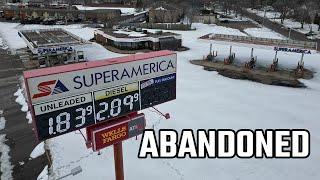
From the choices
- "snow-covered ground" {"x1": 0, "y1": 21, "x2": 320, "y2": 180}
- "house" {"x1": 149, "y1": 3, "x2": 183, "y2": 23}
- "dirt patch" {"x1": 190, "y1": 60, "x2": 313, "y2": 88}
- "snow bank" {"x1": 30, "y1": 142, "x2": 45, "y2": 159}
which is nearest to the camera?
"snow-covered ground" {"x1": 0, "y1": 21, "x2": 320, "y2": 180}

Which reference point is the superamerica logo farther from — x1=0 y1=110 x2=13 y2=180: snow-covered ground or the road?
x1=0 y1=110 x2=13 y2=180: snow-covered ground

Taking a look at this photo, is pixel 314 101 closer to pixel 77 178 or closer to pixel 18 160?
pixel 77 178

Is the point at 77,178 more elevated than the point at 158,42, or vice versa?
the point at 158,42

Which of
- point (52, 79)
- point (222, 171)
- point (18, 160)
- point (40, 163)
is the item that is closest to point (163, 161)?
point (222, 171)

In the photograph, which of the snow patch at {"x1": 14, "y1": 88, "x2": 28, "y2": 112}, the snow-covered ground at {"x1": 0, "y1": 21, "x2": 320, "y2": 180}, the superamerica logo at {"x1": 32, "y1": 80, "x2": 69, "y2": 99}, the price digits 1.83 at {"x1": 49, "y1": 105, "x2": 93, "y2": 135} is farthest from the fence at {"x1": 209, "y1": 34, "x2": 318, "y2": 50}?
the superamerica logo at {"x1": 32, "y1": 80, "x2": 69, "y2": 99}

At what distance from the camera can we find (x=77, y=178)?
2016 centimetres

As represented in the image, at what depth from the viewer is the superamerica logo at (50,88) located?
12.1 metres

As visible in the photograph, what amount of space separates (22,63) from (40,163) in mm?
31264

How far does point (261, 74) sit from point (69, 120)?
33.4 meters

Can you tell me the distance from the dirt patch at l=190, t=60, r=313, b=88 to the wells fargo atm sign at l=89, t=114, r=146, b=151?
89.8 ft

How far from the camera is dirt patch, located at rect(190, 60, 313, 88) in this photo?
3872cm

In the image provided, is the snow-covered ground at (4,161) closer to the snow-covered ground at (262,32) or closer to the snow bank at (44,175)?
the snow bank at (44,175)

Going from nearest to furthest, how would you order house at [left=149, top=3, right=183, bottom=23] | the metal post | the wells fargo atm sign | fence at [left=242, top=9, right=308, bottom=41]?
the wells fargo atm sign, the metal post, fence at [left=242, top=9, right=308, bottom=41], house at [left=149, top=3, right=183, bottom=23]

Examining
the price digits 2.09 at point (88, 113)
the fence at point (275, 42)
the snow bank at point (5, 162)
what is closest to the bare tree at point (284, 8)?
the fence at point (275, 42)
